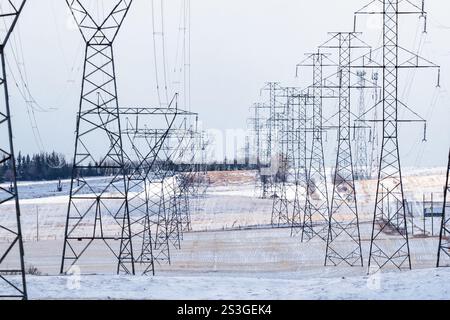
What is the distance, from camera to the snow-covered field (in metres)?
16.5

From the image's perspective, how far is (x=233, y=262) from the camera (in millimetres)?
34562

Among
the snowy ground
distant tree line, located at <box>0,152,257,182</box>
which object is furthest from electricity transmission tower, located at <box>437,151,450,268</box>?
distant tree line, located at <box>0,152,257,182</box>

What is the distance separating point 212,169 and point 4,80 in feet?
249

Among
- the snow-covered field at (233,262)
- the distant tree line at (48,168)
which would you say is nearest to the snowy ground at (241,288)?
the snow-covered field at (233,262)

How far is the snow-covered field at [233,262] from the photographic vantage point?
649 inches

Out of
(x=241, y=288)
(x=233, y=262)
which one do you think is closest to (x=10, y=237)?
(x=233, y=262)

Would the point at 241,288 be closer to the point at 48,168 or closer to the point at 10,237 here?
the point at 10,237

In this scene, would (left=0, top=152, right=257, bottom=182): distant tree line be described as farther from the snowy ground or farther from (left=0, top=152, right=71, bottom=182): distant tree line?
the snowy ground

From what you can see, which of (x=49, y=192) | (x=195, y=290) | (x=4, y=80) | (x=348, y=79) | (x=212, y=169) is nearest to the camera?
(x=4, y=80)

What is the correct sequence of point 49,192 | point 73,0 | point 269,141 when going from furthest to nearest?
point 49,192, point 269,141, point 73,0

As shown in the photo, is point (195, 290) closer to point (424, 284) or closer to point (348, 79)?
point (424, 284)

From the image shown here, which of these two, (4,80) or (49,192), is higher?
(4,80)

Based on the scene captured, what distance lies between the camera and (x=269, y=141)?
211ft

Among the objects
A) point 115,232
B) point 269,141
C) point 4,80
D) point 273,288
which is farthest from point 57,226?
point 4,80
